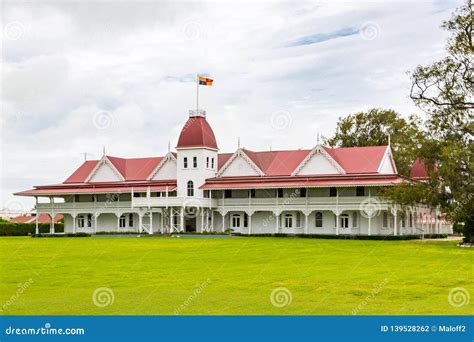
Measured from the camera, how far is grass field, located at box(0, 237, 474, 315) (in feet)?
51.7

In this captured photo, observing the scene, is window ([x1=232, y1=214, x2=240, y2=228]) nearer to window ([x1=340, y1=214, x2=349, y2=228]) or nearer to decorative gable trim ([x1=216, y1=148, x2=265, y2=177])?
decorative gable trim ([x1=216, y1=148, x2=265, y2=177])

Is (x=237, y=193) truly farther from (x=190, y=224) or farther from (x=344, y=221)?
(x=344, y=221)

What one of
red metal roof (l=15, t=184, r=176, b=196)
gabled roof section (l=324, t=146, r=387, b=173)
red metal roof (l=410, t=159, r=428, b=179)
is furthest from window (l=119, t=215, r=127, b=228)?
red metal roof (l=410, t=159, r=428, b=179)

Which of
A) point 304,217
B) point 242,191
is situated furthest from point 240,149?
point 304,217

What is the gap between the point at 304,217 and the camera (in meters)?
62.4

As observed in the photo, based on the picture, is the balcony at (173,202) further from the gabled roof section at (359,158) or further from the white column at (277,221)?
the gabled roof section at (359,158)

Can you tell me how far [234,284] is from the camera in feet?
66.5

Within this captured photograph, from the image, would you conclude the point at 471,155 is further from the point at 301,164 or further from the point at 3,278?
the point at 3,278

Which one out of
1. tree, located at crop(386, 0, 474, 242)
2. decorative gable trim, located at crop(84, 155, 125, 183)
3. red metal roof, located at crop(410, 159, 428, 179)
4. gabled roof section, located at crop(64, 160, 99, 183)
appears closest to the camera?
tree, located at crop(386, 0, 474, 242)

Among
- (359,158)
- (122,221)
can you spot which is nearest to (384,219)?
(359,158)

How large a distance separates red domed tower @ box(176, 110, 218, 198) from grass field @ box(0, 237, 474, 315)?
32582mm

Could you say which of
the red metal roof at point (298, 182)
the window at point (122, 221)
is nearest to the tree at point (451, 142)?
the red metal roof at point (298, 182)

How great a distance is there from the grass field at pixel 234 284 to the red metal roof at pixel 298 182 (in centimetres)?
2414
